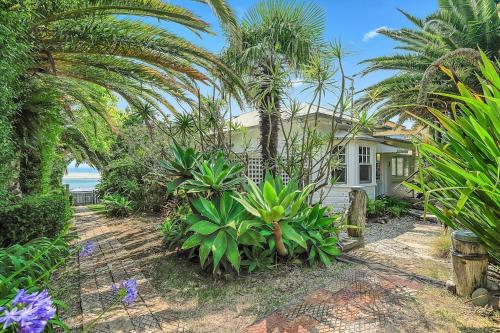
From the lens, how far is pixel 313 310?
3455 mm

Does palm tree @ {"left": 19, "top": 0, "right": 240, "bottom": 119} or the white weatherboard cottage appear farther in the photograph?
the white weatherboard cottage

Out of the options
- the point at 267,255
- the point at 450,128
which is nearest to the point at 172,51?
the point at 267,255

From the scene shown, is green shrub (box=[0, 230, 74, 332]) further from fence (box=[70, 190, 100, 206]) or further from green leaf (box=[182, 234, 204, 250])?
fence (box=[70, 190, 100, 206])

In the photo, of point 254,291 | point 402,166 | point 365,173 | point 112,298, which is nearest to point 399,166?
point 402,166

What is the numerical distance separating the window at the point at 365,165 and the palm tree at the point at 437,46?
291cm

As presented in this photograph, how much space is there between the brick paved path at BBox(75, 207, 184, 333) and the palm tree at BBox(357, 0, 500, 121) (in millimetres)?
6695

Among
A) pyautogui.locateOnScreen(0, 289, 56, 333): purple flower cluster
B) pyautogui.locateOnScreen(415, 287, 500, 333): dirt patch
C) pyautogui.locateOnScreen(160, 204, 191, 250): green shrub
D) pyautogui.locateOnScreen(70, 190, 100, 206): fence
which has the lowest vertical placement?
pyautogui.locateOnScreen(70, 190, 100, 206): fence

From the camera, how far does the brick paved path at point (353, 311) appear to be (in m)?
3.06

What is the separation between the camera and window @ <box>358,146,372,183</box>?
14.0 meters

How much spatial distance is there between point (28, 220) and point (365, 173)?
43.9 feet

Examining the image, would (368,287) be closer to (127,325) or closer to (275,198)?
(275,198)

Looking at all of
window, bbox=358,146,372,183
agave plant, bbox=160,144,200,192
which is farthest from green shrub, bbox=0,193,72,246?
window, bbox=358,146,372,183

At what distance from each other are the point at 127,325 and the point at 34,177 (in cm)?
683

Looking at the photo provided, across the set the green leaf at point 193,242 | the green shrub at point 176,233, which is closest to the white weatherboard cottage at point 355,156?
the green shrub at point 176,233
